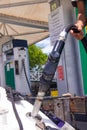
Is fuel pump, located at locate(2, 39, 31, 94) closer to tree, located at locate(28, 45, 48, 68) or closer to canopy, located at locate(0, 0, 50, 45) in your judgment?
canopy, located at locate(0, 0, 50, 45)

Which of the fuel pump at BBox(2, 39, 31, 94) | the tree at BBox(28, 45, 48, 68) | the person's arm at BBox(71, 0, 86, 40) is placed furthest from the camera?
the tree at BBox(28, 45, 48, 68)

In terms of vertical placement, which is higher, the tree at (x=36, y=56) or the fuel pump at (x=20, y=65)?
the tree at (x=36, y=56)

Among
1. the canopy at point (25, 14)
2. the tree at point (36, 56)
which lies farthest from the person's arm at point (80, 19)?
the tree at point (36, 56)

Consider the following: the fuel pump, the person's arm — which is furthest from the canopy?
the person's arm

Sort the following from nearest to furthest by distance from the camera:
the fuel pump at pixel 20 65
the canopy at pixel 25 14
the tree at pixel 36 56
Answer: the fuel pump at pixel 20 65 < the canopy at pixel 25 14 < the tree at pixel 36 56

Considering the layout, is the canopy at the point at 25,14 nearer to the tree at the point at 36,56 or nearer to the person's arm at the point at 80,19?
the person's arm at the point at 80,19

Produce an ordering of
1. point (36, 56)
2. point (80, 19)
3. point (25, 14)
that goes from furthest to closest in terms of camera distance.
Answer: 1. point (36, 56)
2. point (25, 14)
3. point (80, 19)

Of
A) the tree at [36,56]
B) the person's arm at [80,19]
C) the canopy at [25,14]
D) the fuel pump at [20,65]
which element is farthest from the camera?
the tree at [36,56]

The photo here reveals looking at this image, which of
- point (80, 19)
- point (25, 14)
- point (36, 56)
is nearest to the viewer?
point (80, 19)

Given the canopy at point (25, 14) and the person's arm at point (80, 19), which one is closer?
the person's arm at point (80, 19)

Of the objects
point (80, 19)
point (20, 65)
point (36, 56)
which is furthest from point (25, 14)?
point (36, 56)

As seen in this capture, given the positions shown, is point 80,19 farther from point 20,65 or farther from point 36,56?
point 36,56

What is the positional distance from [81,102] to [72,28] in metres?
0.80

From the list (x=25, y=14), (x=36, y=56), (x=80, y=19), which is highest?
(x=25, y=14)
